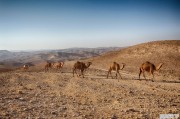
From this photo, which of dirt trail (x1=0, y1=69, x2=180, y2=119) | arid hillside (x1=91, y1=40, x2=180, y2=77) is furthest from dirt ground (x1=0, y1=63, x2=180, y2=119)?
arid hillside (x1=91, y1=40, x2=180, y2=77)

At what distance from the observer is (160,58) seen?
43875 mm

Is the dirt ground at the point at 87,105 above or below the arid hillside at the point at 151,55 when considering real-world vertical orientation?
below

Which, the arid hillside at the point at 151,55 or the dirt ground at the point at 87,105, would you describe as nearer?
the dirt ground at the point at 87,105

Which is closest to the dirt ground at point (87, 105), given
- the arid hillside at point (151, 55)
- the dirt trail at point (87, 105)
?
the dirt trail at point (87, 105)

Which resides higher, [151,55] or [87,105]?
[151,55]

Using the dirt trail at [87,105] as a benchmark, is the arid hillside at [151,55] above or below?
above

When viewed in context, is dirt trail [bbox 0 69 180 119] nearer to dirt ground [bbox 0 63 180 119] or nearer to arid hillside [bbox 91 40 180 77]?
dirt ground [bbox 0 63 180 119]

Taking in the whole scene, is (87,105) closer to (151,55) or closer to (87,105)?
(87,105)

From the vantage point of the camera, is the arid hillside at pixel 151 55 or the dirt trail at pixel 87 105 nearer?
the dirt trail at pixel 87 105

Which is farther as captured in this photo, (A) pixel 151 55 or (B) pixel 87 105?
(A) pixel 151 55

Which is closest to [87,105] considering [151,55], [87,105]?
[87,105]

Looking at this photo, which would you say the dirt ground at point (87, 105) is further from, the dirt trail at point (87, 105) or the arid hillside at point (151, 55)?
the arid hillside at point (151, 55)

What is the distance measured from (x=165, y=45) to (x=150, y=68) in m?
26.4

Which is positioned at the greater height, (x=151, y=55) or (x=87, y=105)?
(x=151, y=55)
